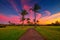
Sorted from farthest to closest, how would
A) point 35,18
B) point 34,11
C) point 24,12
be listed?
1. point 24,12
2. point 34,11
3. point 35,18

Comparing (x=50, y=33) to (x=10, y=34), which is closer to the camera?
(x=10, y=34)

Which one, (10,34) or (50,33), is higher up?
(50,33)

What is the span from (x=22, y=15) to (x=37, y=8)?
47.8 ft

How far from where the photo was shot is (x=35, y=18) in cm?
4503

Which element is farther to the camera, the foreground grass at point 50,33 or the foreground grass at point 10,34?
the foreground grass at point 50,33

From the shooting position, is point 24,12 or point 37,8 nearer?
point 37,8

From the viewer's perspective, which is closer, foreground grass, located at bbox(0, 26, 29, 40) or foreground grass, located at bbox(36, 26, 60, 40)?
foreground grass, located at bbox(0, 26, 29, 40)

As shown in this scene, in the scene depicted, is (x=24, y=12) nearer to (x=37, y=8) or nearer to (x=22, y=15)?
(x=22, y=15)

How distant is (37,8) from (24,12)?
41.8ft

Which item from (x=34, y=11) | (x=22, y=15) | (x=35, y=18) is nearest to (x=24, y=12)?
(x=22, y=15)

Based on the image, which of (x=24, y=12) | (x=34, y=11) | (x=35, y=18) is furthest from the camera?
(x=24, y=12)

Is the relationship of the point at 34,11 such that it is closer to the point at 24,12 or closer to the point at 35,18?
the point at 35,18

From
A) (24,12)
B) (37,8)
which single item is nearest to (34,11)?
(37,8)

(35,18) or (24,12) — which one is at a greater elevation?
(24,12)
